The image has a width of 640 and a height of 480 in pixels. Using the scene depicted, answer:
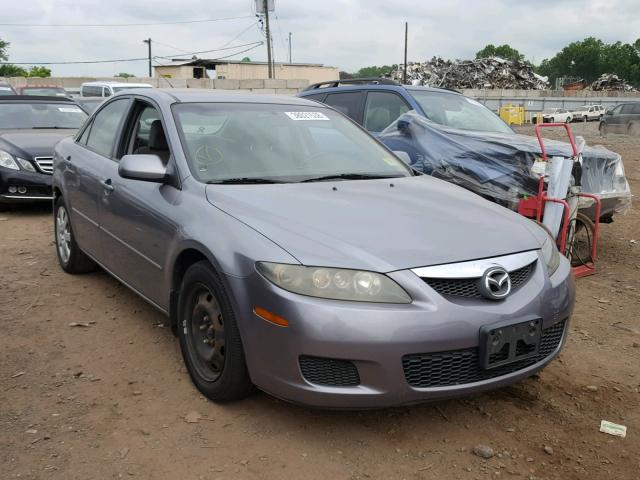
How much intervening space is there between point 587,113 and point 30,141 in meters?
43.1

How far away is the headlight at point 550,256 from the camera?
3078mm

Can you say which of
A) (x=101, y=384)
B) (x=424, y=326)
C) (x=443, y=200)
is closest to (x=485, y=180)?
(x=443, y=200)

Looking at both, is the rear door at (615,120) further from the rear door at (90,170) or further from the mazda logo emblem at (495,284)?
the mazda logo emblem at (495,284)

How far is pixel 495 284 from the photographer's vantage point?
2.68m

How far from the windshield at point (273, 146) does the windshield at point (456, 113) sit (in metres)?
3.14

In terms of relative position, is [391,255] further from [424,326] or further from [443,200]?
[443,200]

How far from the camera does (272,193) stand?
3.23 meters

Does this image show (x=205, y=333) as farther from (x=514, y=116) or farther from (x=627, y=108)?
(x=514, y=116)

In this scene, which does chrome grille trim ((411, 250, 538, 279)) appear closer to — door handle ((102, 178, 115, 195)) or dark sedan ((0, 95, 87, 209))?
door handle ((102, 178, 115, 195))

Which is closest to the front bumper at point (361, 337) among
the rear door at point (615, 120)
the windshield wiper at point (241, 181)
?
the windshield wiper at point (241, 181)

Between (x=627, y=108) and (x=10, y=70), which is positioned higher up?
(x=10, y=70)

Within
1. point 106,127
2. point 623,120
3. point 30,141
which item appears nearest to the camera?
point 106,127

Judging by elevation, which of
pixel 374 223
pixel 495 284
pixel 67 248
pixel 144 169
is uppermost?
pixel 144 169

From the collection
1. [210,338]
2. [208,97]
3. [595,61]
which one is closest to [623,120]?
[208,97]
